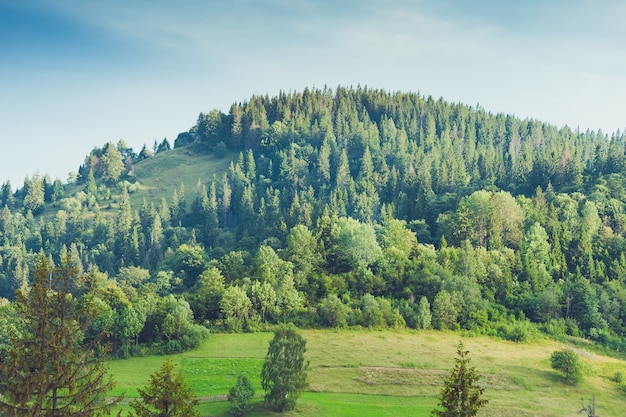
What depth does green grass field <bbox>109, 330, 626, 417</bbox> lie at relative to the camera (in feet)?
247

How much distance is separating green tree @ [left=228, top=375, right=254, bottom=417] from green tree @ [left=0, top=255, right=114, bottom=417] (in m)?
47.7

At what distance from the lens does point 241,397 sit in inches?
2803

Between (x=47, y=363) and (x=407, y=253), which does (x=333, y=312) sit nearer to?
(x=407, y=253)

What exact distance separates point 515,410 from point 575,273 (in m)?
55.3

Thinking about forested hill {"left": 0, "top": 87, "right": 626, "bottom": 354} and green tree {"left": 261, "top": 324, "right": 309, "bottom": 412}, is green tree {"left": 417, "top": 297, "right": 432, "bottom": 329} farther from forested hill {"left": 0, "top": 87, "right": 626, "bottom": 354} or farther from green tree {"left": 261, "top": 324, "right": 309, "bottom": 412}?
green tree {"left": 261, "top": 324, "right": 309, "bottom": 412}

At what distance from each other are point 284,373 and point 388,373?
18477 millimetres

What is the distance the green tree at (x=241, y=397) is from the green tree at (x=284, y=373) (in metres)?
2.64

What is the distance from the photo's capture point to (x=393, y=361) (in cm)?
8719

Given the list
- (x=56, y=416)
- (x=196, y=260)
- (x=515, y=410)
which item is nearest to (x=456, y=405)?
(x=56, y=416)

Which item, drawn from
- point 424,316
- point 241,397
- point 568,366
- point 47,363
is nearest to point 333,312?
point 424,316

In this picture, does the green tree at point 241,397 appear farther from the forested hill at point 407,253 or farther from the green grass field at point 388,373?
the forested hill at point 407,253

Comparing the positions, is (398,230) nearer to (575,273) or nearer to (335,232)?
(335,232)

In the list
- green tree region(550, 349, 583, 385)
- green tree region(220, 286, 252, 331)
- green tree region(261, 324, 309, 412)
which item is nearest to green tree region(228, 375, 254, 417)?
green tree region(261, 324, 309, 412)

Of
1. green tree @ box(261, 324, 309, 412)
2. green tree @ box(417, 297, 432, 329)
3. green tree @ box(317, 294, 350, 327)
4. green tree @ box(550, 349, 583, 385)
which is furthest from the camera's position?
green tree @ box(417, 297, 432, 329)
